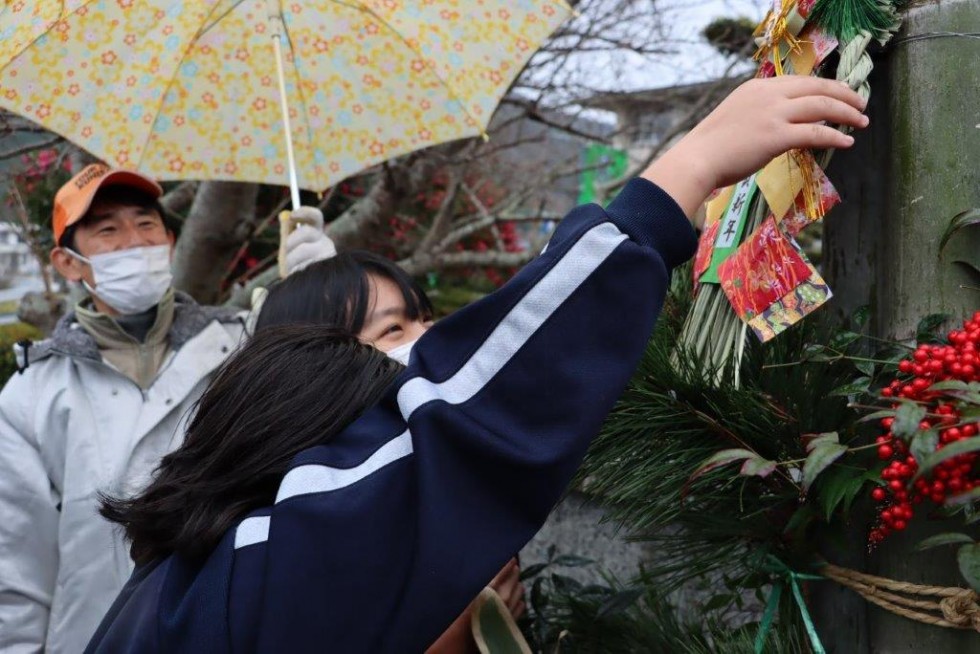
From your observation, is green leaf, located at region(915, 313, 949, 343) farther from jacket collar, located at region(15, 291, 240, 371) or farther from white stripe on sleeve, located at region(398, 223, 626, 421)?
jacket collar, located at region(15, 291, 240, 371)

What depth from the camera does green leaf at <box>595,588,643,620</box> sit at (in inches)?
61.2

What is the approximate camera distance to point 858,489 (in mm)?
1113

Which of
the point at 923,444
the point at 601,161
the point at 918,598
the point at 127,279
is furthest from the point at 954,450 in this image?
the point at 601,161

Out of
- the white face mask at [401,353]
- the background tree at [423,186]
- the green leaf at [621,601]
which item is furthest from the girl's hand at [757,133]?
the background tree at [423,186]

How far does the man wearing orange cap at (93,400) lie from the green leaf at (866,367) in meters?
1.47

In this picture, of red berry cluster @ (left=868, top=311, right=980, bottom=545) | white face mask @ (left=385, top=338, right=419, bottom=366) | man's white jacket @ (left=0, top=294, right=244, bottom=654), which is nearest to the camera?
red berry cluster @ (left=868, top=311, right=980, bottom=545)

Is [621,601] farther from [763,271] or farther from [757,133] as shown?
[757,133]

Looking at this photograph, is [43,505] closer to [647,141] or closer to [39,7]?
[39,7]

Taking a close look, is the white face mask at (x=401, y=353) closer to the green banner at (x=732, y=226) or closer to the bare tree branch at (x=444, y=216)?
the green banner at (x=732, y=226)

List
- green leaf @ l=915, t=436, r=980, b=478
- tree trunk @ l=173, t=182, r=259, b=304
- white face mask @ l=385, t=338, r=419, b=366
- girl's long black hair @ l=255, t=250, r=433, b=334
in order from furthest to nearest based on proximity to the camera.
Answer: tree trunk @ l=173, t=182, r=259, b=304, girl's long black hair @ l=255, t=250, r=433, b=334, white face mask @ l=385, t=338, r=419, b=366, green leaf @ l=915, t=436, r=980, b=478

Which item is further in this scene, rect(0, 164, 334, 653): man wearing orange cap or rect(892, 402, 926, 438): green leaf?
rect(0, 164, 334, 653): man wearing orange cap

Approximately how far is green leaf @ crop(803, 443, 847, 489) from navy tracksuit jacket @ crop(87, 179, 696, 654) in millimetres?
213

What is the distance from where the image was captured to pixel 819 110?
1.08 metres

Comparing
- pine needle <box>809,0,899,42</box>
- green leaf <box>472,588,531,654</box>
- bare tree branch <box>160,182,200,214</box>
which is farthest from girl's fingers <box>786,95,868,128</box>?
bare tree branch <box>160,182,200,214</box>
